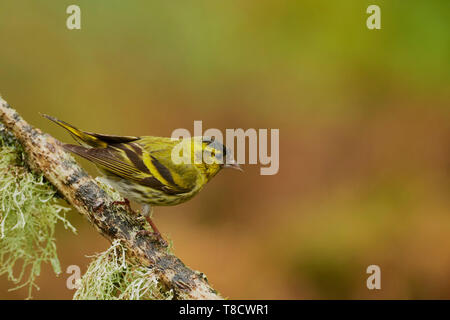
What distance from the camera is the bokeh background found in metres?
7.97

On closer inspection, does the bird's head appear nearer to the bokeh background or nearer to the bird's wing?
the bird's wing

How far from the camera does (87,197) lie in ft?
13.0

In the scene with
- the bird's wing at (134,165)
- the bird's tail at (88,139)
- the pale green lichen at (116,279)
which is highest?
the bird's tail at (88,139)

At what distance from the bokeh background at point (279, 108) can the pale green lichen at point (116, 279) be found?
13.3ft

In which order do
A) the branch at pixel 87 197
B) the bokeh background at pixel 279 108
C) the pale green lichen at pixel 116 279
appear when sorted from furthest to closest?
the bokeh background at pixel 279 108
the branch at pixel 87 197
the pale green lichen at pixel 116 279

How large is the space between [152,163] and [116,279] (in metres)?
1.19

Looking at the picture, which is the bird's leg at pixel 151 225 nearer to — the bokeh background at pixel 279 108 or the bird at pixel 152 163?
the bird at pixel 152 163

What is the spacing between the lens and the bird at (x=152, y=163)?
4492 mm

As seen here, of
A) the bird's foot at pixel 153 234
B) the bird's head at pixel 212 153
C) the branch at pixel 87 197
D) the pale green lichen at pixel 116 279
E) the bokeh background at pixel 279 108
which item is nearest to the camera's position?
the pale green lichen at pixel 116 279

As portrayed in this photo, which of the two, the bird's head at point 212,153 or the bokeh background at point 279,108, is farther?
the bokeh background at point 279,108

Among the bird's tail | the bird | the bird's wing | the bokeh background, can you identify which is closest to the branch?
the bird

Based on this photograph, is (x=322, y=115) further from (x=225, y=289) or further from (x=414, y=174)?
(x=225, y=289)

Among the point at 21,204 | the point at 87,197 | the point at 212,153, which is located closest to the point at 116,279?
the point at 87,197

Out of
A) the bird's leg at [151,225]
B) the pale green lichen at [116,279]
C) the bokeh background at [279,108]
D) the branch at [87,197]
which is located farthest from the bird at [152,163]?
the bokeh background at [279,108]
